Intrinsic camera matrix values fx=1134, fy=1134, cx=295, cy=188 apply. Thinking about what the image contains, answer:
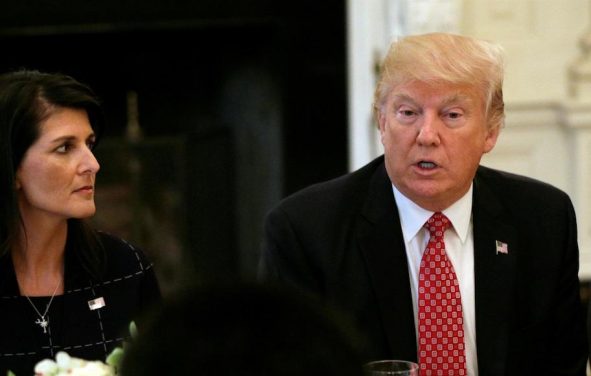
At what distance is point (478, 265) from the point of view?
225 cm

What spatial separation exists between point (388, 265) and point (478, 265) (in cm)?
18

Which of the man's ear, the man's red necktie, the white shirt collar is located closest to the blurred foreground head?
the man's red necktie

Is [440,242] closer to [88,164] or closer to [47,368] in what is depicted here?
[88,164]

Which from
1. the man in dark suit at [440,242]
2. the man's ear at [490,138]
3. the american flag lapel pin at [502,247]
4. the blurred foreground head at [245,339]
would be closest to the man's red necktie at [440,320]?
the man in dark suit at [440,242]

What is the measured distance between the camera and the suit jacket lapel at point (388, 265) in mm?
2189

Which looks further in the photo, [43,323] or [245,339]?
[43,323]

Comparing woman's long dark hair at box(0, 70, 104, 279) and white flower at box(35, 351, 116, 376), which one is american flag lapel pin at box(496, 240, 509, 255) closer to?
woman's long dark hair at box(0, 70, 104, 279)

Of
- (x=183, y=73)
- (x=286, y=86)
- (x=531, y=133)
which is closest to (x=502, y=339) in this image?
(x=531, y=133)

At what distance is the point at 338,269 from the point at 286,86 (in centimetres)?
295

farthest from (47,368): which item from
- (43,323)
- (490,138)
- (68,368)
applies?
(490,138)

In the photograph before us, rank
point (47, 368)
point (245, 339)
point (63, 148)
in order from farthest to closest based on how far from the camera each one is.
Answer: point (63, 148) < point (47, 368) < point (245, 339)

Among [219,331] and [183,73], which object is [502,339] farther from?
[183,73]

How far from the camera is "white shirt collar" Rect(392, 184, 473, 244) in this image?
2295 mm

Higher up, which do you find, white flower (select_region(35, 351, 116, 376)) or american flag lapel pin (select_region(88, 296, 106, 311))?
white flower (select_region(35, 351, 116, 376))
